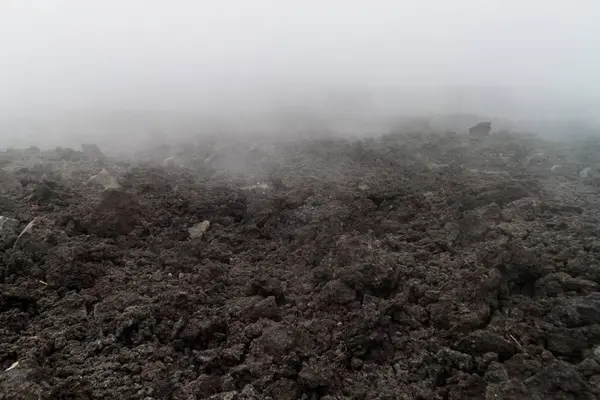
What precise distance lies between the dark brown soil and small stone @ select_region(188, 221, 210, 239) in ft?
0.37

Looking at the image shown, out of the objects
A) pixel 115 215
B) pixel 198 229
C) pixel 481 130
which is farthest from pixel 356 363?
pixel 481 130

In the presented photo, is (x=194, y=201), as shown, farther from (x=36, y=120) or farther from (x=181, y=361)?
(x=36, y=120)

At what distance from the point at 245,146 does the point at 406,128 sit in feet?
19.3

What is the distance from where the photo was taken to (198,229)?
7.70 metres

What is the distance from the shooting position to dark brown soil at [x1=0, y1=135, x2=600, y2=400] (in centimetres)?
466

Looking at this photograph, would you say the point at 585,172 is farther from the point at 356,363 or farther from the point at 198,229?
the point at 198,229

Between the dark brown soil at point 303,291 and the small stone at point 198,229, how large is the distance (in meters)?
0.11

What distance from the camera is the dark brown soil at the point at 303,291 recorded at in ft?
15.3

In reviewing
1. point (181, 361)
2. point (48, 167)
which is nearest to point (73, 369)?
point (181, 361)

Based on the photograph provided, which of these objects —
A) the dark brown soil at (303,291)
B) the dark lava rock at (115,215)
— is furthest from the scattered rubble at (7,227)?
the dark lava rock at (115,215)

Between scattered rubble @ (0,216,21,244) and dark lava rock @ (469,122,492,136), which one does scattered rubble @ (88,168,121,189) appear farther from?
dark lava rock @ (469,122,492,136)

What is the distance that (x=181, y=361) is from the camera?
505 cm

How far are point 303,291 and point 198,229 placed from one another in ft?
8.14

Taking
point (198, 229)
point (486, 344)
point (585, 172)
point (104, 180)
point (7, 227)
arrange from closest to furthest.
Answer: point (486, 344) < point (7, 227) < point (198, 229) < point (104, 180) < point (585, 172)
